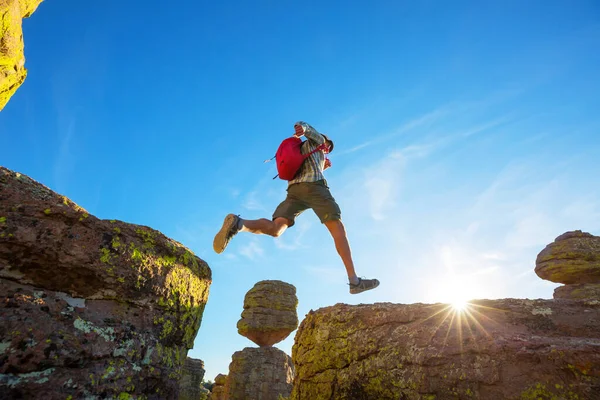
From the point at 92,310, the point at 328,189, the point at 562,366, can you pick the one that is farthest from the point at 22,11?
the point at 562,366

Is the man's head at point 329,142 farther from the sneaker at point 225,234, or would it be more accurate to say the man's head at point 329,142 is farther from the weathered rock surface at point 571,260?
the weathered rock surface at point 571,260

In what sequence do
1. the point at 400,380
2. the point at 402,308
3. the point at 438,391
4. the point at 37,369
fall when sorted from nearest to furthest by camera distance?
1. the point at 37,369
2. the point at 438,391
3. the point at 400,380
4. the point at 402,308

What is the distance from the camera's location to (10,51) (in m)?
7.07

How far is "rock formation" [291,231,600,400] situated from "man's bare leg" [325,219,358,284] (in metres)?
1.50

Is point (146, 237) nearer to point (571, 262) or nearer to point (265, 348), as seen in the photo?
point (571, 262)

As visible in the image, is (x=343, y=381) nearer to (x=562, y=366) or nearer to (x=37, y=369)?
(x=562, y=366)

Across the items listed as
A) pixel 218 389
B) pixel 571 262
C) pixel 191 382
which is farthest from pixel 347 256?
pixel 191 382

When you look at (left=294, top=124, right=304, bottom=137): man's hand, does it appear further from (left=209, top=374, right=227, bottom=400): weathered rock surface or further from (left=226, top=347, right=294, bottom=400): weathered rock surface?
(left=209, top=374, right=227, bottom=400): weathered rock surface

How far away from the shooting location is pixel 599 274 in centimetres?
1859

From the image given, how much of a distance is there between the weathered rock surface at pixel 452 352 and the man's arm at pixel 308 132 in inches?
132

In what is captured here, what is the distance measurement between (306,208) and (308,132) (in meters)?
1.38

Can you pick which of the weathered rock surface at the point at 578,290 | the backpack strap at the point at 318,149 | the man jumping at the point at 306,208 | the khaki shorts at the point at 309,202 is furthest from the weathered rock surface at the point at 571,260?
the khaki shorts at the point at 309,202

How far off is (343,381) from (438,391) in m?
0.96

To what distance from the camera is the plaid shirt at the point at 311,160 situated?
6.57 metres
